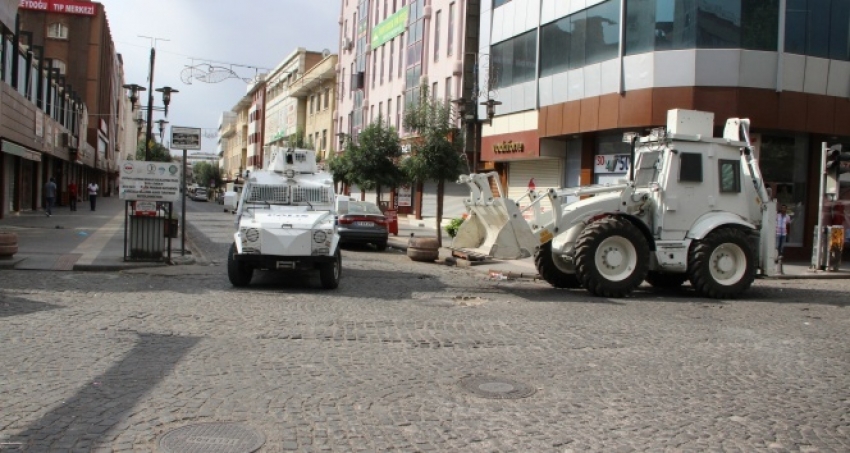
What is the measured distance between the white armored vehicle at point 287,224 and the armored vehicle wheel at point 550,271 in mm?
3941

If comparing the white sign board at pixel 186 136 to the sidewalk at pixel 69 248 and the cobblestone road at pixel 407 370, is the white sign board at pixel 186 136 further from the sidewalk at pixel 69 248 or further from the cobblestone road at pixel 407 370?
the cobblestone road at pixel 407 370

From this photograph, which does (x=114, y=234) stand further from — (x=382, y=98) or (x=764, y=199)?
(x=382, y=98)

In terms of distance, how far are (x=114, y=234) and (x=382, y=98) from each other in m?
22.2

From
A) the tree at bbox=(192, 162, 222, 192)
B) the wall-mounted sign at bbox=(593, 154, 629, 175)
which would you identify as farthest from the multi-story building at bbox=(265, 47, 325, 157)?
the tree at bbox=(192, 162, 222, 192)

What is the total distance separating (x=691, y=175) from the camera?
12.9 metres

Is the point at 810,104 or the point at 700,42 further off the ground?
the point at 700,42

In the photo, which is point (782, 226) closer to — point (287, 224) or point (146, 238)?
point (287, 224)

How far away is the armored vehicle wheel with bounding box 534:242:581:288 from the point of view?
45.1 feet

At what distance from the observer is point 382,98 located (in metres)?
41.8

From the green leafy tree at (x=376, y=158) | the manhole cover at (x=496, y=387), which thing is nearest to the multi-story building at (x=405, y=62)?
the green leafy tree at (x=376, y=158)

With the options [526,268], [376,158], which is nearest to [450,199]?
[376,158]

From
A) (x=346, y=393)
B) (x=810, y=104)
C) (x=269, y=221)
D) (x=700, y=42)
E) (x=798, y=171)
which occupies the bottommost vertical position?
(x=346, y=393)

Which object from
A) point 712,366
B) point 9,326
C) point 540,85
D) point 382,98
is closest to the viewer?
point 712,366

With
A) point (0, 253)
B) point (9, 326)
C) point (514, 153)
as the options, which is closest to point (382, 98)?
point (514, 153)
